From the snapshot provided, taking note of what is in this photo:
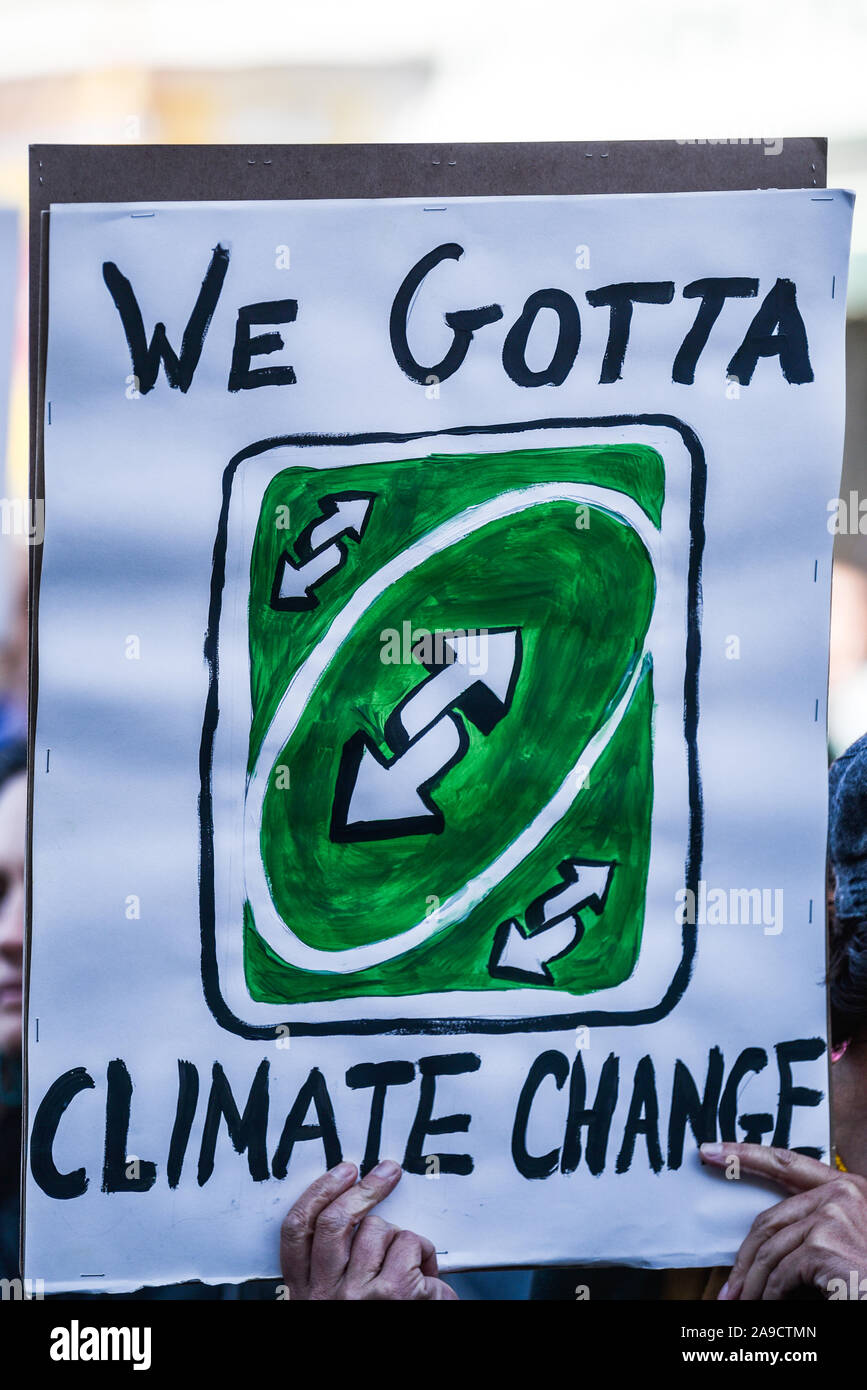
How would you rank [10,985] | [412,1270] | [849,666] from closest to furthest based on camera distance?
[412,1270] → [10,985] → [849,666]

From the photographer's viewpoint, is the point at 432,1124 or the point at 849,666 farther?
the point at 849,666

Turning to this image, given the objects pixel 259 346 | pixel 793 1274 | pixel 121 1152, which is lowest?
pixel 793 1274

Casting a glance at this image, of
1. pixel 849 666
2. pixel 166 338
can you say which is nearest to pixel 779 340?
pixel 849 666

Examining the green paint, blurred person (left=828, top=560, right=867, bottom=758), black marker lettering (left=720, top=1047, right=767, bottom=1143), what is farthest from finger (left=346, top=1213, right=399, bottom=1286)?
blurred person (left=828, top=560, right=867, bottom=758)

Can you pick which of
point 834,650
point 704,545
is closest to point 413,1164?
point 704,545

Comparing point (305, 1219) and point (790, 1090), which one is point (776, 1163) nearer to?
point (790, 1090)

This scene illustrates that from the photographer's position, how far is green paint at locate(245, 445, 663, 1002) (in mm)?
940

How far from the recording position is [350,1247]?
0.93 metres

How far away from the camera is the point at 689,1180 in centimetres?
95

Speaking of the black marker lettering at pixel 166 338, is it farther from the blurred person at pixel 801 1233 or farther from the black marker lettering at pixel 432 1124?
the blurred person at pixel 801 1233

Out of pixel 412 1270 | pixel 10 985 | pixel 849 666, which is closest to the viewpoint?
pixel 412 1270

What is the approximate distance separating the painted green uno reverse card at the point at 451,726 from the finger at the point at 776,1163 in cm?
16

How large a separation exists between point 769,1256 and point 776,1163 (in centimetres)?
8

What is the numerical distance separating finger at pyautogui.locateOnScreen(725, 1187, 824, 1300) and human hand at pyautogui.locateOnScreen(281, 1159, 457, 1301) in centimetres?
28
